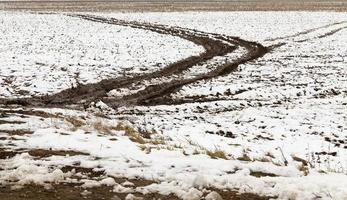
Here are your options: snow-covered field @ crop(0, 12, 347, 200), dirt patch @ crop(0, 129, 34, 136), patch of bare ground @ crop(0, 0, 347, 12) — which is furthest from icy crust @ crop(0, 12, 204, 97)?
patch of bare ground @ crop(0, 0, 347, 12)

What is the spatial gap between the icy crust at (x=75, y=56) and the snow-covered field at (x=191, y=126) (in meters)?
0.07

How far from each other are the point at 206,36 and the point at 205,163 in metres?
29.7

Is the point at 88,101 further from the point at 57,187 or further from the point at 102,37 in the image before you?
the point at 102,37

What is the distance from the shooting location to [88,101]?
15.8 metres

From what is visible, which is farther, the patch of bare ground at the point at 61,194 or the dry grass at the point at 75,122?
the dry grass at the point at 75,122

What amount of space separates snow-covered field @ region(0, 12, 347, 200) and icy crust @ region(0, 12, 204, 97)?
0.23ft

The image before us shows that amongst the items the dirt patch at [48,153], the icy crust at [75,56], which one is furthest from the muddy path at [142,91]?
the dirt patch at [48,153]

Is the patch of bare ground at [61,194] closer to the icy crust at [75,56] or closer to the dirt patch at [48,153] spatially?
the dirt patch at [48,153]

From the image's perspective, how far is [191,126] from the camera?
512 inches

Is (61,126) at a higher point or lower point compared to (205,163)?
higher

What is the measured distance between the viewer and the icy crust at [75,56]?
18.8 meters

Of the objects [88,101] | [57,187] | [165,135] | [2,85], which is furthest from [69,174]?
[2,85]

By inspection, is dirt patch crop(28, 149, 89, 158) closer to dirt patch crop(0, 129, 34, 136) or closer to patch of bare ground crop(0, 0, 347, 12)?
dirt patch crop(0, 129, 34, 136)

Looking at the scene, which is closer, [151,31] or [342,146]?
[342,146]
